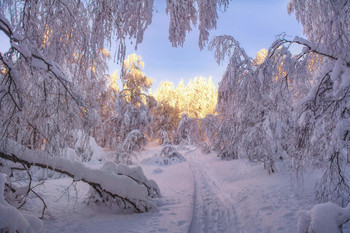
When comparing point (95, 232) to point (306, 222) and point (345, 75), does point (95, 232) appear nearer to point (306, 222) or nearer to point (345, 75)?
point (306, 222)

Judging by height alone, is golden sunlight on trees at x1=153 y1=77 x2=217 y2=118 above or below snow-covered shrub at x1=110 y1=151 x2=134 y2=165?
above

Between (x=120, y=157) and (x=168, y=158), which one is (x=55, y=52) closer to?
(x=120, y=157)

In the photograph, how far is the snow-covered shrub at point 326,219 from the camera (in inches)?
102

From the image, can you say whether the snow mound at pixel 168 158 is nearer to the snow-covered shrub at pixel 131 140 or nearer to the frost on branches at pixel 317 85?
the snow-covered shrub at pixel 131 140

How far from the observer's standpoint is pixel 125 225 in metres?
4.61

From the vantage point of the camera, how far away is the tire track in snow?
4.68 meters

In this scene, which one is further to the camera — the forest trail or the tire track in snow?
the tire track in snow

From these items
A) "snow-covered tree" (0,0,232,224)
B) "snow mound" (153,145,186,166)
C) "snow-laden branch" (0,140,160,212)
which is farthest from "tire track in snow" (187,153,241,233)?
"snow mound" (153,145,186,166)

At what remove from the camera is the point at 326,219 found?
263 cm

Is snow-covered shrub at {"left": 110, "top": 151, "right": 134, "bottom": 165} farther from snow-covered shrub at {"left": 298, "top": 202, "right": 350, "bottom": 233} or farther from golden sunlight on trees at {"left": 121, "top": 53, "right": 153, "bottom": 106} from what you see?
snow-covered shrub at {"left": 298, "top": 202, "right": 350, "bottom": 233}

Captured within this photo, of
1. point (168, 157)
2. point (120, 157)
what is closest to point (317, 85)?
point (120, 157)

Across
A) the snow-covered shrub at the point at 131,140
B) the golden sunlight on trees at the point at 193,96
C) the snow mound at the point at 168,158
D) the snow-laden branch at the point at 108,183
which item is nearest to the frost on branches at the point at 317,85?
the snow-laden branch at the point at 108,183

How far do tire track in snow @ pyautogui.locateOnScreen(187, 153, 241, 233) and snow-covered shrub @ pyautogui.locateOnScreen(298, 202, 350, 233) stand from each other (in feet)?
7.05

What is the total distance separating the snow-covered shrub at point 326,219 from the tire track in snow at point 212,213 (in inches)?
84.7
